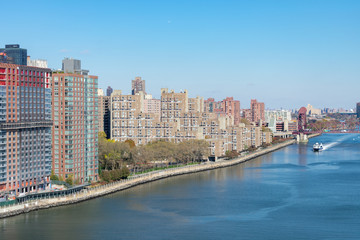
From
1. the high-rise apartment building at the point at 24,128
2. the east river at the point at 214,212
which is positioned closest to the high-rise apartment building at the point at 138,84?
the east river at the point at 214,212

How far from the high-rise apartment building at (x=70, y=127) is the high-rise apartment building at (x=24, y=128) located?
1502mm

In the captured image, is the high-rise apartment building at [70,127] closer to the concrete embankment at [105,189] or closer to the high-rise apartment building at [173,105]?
the concrete embankment at [105,189]

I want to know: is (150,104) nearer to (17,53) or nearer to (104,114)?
(104,114)

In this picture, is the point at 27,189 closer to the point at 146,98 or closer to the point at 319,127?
the point at 146,98

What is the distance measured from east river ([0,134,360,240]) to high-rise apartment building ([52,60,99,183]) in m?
4.28

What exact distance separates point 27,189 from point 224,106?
97.6 metres

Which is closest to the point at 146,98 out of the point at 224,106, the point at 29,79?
the point at 224,106

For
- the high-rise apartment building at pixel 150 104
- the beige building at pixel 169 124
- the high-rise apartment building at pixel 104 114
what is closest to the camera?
the beige building at pixel 169 124

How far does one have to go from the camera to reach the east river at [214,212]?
3144 cm

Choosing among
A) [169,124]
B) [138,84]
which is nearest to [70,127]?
[169,124]

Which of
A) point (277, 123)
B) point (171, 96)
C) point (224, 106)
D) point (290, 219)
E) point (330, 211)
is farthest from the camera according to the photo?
point (277, 123)

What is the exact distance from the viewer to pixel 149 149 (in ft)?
202

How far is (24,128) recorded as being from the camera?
40625 millimetres

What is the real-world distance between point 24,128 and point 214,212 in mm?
15066
